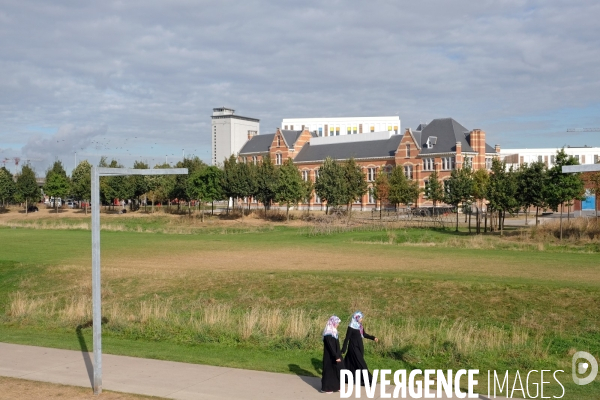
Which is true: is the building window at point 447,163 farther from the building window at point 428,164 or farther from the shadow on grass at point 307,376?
the shadow on grass at point 307,376

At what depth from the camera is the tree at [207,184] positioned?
81500 mm

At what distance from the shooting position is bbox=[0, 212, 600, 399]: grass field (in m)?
15.2

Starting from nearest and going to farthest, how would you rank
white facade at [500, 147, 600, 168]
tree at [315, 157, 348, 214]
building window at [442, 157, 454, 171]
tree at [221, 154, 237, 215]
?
tree at [315, 157, 348, 214]
tree at [221, 154, 237, 215]
building window at [442, 157, 454, 171]
white facade at [500, 147, 600, 168]

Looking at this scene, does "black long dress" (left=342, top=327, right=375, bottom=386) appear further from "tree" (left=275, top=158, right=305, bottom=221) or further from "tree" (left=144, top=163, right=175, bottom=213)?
"tree" (left=144, top=163, right=175, bottom=213)

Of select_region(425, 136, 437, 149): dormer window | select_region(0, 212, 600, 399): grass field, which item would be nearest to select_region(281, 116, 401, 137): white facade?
select_region(425, 136, 437, 149): dormer window

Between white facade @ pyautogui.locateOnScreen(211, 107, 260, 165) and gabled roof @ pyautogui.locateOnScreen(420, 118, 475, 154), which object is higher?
white facade @ pyautogui.locateOnScreen(211, 107, 260, 165)

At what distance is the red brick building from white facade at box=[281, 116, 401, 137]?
37856mm

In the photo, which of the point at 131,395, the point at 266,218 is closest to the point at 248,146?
the point at 266,218

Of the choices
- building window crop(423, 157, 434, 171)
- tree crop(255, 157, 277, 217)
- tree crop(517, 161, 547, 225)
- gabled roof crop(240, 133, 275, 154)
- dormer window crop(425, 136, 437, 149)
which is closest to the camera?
→ tree crop(517, 161, 547, 225)

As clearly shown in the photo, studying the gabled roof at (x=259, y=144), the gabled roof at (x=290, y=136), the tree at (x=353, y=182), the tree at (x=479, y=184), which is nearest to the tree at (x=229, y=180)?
the tree at (x=353, y=182)

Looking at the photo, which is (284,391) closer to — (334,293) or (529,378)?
(529,378)

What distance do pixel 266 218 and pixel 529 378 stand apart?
64.9 metres

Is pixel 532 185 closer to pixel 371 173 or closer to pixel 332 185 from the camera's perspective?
pixel 332 185

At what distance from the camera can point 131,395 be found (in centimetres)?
1116
